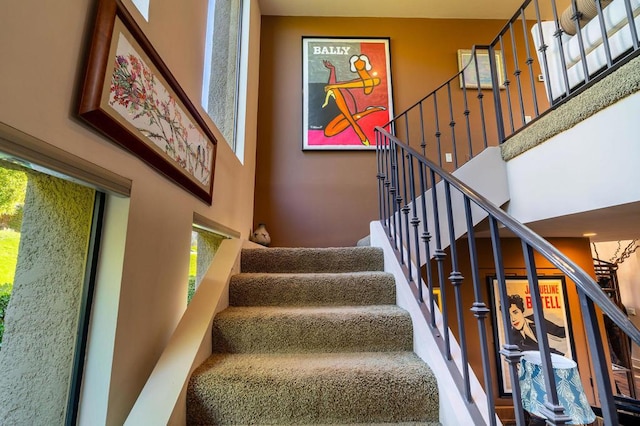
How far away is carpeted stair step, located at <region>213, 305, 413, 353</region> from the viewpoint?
1419 mm

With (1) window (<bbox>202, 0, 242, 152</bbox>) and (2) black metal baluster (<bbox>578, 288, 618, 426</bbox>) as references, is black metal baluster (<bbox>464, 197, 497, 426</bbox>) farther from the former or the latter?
(1) window (<bbox>202, 0, 242, 152</bbox>)

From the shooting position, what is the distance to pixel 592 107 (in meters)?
1.52

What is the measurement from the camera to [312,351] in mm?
1420

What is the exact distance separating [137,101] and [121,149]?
182mm

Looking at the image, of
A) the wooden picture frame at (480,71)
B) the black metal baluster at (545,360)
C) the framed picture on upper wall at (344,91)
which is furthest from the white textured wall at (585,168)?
the wooden picture frame at (480,71)

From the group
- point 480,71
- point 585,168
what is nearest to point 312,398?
point 585,168

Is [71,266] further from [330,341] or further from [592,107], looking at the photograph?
[592,107]

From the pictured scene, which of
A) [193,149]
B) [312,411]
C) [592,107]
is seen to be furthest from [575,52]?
[312,411]

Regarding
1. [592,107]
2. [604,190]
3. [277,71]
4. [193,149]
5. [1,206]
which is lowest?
[1,206]

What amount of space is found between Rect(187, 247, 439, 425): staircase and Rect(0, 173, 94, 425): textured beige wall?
42 centimetres

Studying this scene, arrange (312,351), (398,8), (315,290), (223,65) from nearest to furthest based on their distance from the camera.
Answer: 1. (312,351)
2. (315,290)
3. (223,65)
4. (398,8)

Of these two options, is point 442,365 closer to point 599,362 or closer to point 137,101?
point 599,362

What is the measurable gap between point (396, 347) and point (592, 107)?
149 centimetres

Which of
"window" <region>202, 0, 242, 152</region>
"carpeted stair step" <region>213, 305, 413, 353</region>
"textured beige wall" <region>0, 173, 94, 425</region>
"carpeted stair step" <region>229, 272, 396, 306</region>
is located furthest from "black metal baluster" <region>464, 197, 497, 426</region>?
"window" <region>202, 0, 242, 152</region>
